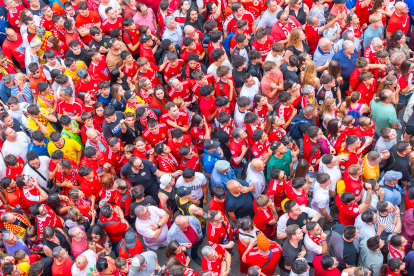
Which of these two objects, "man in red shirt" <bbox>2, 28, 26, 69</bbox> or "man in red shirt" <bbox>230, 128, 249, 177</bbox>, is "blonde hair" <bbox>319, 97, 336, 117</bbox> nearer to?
"man in red shirt" <bbox>230, 128, 249, 177</bbox>

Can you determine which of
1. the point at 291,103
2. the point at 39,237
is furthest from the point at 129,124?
the point at 291,103

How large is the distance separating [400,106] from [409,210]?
3073 millimetres

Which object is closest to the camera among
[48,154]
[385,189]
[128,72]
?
[385,189]

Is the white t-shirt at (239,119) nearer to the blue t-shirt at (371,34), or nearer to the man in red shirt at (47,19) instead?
the blue t-shirt at (371,34)

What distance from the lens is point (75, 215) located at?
6414 mm

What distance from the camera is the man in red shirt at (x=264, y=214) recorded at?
20.2 feet

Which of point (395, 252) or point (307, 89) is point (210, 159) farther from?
point (395, 252)

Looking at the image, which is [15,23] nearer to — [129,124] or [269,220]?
[129,124]

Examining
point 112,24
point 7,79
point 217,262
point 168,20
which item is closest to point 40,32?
point 7,79

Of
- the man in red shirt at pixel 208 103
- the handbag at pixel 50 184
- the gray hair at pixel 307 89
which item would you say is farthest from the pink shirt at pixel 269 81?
the handbag at pixel 50 184

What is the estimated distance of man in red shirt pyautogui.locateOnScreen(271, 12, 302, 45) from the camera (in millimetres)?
9141

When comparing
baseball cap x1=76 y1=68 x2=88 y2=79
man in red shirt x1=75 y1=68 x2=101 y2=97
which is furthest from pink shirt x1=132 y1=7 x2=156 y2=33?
baseball cap x1=76 y1=68 x2=88 y2=79

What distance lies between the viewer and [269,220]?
643 centimetres

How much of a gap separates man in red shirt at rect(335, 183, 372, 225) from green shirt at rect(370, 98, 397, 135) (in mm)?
1783
